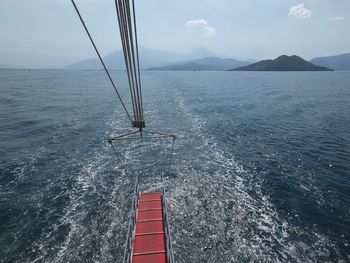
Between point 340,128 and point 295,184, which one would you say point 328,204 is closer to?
point 295,184

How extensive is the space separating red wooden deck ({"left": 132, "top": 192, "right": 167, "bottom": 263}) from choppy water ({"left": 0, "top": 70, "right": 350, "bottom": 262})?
2.93m

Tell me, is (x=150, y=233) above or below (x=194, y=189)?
above

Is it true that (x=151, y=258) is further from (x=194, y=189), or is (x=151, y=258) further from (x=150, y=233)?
(x=194, y=189)

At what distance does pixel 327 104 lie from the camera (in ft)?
251

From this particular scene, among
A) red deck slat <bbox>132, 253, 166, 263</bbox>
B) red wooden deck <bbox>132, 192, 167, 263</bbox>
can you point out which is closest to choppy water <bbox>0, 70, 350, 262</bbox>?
red wooden deck <bbox>132, 192, 167, 263</bbox>

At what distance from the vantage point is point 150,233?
17562 millimetres

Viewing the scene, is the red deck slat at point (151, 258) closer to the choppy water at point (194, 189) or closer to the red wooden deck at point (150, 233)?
the red wooden deck at point (150, 233)

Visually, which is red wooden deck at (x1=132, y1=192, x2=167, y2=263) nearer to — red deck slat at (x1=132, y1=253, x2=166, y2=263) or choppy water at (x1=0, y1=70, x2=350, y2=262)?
red deck slat at (x1=132, y1=253, x2=166, y2=263)

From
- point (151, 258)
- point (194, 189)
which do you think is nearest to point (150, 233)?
point (151, 258)

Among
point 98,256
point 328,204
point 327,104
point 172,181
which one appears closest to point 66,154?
point 172,181

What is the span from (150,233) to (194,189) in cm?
1093

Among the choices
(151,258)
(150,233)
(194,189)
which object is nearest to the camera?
(151,258)

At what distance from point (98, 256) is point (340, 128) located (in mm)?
→ 53613

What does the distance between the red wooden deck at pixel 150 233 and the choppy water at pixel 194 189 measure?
115 inches
